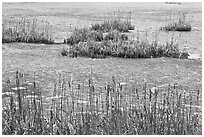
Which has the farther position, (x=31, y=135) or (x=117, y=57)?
(x=117, y=57)

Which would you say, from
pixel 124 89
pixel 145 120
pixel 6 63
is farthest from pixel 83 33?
pixel 145 120

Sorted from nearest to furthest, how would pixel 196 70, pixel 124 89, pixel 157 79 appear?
pixel 124 89
pixel 157 79
pixel 196 70

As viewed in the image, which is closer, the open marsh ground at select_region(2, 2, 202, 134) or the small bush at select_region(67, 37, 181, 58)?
the open marsh ground at select_region(2, 2, 202, 134)

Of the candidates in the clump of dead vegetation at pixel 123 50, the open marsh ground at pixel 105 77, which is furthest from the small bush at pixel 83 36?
the clump of dead vegetation at pixel 123 50

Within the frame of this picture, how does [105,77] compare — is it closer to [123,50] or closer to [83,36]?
[123,50]

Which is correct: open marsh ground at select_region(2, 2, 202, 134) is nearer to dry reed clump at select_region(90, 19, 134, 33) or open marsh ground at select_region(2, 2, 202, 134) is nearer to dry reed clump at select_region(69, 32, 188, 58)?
dry reed clump at select_region(69, 32, 188, 58)

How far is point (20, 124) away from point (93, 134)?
0.64m

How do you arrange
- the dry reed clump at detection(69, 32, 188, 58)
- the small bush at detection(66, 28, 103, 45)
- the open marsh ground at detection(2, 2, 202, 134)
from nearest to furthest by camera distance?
the open marsh ground at detection(2, 2, 202, 134)
the dry reed clump at detection(69, 32, 188, 58)
the small bush at detection(66, 28, 103, 45)

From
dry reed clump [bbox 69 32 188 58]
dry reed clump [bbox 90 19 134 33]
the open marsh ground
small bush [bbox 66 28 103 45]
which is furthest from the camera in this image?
dry reed clump [bbox 90 19 134 33]

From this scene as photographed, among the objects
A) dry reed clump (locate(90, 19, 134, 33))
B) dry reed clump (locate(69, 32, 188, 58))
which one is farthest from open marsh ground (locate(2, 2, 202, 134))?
dry reed clump (locate(90, 19, 134, 33))

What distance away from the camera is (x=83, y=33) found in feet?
36.5

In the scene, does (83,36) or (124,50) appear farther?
(83,36)

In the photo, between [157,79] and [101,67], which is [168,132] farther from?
[101,67]

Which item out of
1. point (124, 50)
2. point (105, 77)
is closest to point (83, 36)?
point (124, 50)
